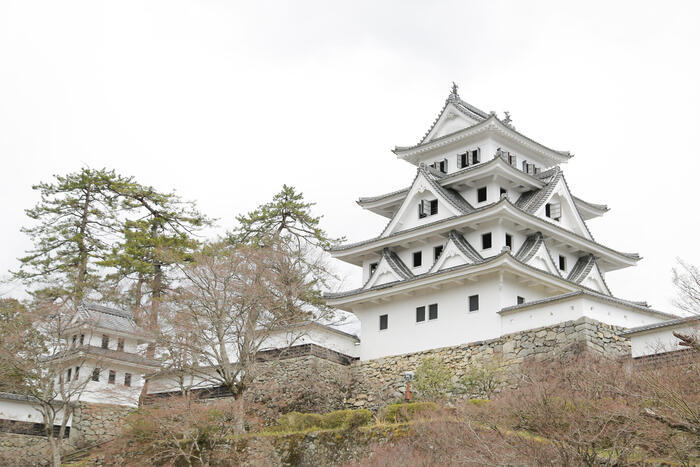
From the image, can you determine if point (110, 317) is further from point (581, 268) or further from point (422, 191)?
point (581, 268)

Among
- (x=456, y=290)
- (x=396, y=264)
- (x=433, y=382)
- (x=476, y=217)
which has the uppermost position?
(x=476, y=217)

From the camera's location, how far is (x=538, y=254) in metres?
29.0

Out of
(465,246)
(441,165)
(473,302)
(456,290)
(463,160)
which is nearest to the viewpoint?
(473,302)

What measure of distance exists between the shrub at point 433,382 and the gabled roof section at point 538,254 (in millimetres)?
5826

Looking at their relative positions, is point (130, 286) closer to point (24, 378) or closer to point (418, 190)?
point (24, 378)

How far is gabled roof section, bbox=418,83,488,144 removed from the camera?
110 ft

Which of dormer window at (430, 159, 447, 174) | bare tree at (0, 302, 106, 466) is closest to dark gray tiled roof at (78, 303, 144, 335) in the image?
bare tree at (0, 302, 106, 466)

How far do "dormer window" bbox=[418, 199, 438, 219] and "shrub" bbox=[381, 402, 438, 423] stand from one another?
11.8 m

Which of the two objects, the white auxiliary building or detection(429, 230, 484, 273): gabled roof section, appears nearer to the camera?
the white auxiliary building

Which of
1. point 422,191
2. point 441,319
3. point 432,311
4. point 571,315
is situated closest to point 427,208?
point 422,191

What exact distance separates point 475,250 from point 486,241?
1.84 feet

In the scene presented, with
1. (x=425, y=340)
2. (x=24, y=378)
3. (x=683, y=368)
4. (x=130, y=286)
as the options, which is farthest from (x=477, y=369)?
(x=130, y=286)

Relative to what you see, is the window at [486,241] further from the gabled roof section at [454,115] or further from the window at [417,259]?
the gabled roof section at [454,115]

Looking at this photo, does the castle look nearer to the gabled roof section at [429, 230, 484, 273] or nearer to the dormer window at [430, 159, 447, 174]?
the gabled roof section at [429, 230, 484, 273]
